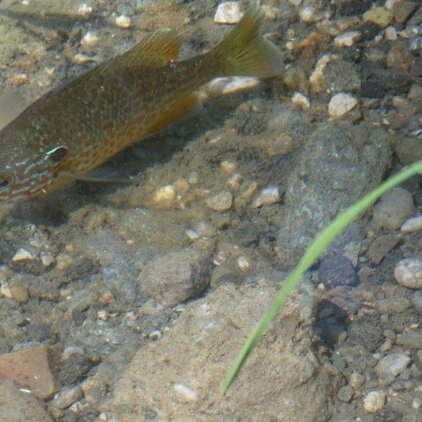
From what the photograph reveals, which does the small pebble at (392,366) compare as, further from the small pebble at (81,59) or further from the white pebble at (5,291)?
the small pebble at (81,59)

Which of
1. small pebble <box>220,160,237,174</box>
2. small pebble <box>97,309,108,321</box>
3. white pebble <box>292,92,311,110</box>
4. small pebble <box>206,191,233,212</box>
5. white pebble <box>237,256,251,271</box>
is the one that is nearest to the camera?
small pebble <box>97,309,108,321</box>

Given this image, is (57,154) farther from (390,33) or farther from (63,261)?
(390,33)

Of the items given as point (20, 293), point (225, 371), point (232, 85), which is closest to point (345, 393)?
point (225, 371)

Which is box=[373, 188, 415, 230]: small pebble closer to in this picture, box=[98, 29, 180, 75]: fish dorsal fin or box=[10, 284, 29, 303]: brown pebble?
box=[98, 29, 180, 75]: fish dorsal fin

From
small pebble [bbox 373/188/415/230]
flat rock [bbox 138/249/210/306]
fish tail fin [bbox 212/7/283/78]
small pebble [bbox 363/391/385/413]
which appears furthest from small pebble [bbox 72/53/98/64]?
small pebble [bbox 363/391/385/413]

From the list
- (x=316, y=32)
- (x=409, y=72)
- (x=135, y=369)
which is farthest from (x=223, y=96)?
(x=135, y=369)

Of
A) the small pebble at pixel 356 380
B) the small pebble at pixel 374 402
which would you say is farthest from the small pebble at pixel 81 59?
the small pebble at pixel 374 402
